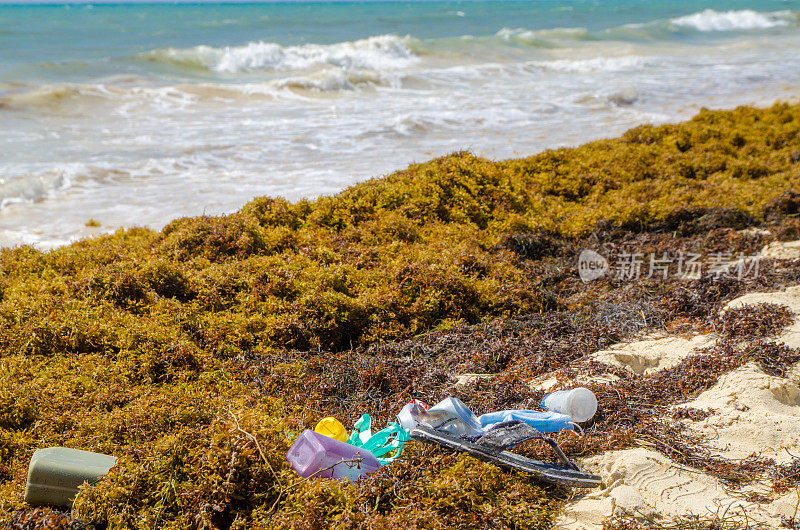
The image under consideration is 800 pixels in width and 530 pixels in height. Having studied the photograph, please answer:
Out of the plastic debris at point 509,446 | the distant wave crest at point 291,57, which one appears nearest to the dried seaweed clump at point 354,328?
the plastic debris at point 509,446

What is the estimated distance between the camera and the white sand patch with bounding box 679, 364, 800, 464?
10.3 feet

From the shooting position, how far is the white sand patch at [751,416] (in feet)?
10.3

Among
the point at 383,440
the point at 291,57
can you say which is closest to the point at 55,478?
the point at 383,440

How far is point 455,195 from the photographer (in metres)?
6.83

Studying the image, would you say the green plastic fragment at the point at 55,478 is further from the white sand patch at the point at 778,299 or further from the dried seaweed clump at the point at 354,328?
the white sand patch at the point at 778,299

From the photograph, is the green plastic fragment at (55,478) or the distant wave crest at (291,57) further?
the distant wave crest at (291,57)

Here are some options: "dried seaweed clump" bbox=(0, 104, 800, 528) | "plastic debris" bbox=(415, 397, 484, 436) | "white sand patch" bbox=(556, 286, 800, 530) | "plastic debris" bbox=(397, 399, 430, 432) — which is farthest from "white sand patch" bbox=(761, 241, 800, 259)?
"plastic debris" bbox=(397, 399, 430, 432)

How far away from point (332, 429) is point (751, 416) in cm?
234

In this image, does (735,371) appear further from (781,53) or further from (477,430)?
(781,53)

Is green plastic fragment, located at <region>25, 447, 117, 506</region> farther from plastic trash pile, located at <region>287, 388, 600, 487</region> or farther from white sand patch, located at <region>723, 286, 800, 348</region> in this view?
white sand patch, located at <region>723, 286, 800, 348</region>

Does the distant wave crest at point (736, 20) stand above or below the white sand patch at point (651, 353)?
above

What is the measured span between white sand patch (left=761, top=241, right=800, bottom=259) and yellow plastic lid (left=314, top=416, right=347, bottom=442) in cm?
478

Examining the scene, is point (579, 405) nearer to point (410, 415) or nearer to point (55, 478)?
point (410, 415)

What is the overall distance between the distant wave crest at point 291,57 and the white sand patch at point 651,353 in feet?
61.8
